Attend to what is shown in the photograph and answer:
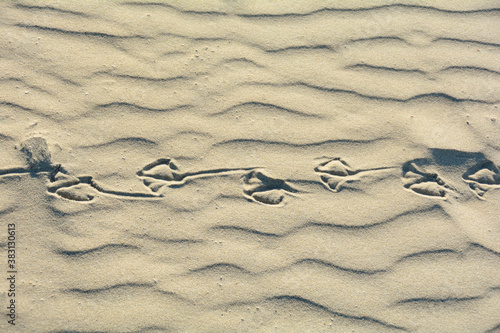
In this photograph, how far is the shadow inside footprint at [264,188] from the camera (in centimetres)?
171

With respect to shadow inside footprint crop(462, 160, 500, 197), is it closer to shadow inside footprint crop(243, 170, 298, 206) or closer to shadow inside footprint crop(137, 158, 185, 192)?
shadow inside footprint crop(243, 170, 298, 206)

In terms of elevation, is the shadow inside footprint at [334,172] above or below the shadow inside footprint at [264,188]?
above

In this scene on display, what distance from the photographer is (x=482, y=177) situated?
183 cm

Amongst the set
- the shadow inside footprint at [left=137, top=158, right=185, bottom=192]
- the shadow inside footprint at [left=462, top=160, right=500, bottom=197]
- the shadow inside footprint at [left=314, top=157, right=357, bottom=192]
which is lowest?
the shadow inside footprint at [left=137, top=158, right=185, bottom=192]

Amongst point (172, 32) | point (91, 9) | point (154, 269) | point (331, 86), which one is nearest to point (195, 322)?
point (154, 269)

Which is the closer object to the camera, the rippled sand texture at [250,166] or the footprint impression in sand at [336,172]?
the rippled sand texture at [250,166]

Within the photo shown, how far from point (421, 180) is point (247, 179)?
925 mm

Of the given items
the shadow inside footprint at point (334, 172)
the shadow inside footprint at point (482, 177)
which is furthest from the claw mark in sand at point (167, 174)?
the shadow inside footprint at point (482, 177)

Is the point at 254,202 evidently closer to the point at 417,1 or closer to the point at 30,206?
the point at 30,206

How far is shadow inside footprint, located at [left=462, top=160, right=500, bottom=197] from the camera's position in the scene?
1.81m

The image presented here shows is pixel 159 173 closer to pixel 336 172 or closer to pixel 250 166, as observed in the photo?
pixel 250 166

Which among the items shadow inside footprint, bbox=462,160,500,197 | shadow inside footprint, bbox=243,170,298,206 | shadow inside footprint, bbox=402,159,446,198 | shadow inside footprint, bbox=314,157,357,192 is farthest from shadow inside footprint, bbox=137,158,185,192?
shadow inside footprint, bbox=462,160,500,197

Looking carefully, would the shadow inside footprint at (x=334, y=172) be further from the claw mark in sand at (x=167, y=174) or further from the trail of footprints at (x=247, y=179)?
the claw mark in sand at (x=167, y=174)

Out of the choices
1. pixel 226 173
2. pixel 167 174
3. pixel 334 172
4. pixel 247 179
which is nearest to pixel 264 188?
pixel 247 179
